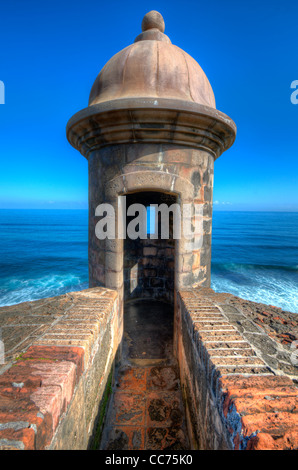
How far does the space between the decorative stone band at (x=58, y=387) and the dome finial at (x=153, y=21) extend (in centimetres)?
449

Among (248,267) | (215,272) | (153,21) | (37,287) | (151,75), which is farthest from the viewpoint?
(248,267)

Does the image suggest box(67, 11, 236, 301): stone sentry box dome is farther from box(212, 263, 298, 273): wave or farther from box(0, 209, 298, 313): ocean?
box(212, 263, 298, 273): wave

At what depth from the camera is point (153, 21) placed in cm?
386

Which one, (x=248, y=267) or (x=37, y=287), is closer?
(x=37, y=287)

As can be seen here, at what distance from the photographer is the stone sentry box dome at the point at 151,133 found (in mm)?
3045

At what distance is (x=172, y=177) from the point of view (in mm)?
3273

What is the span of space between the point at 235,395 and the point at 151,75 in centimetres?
358

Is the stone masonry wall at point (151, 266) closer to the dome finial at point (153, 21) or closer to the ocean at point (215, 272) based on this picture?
the dome finial at point (153, 21)

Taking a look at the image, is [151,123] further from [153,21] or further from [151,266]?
[151,266]

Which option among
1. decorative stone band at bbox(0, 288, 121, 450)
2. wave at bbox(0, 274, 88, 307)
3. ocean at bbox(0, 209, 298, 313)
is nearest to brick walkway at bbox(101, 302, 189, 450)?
decorative stone band at bbox(0, 288, 121, 450)

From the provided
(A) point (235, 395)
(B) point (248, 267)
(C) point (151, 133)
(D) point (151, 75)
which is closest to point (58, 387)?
(A) point (235, 395)

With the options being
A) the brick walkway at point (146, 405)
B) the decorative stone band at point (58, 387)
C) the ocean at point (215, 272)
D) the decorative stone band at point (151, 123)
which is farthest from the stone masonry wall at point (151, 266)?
the ocean at point (215, 272)

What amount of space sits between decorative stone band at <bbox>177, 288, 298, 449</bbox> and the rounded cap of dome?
2914mm
